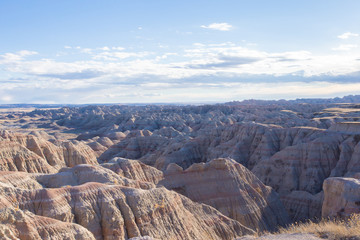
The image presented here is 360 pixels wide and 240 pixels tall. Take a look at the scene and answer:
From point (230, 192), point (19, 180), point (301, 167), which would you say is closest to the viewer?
point (19, 180)

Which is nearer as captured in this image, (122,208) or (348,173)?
(122,208)

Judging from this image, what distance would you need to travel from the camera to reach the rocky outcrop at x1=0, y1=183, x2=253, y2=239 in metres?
20.9

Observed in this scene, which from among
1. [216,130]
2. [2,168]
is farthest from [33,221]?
[216,130]

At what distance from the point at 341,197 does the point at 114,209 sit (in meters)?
17.8

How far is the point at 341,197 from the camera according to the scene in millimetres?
28562

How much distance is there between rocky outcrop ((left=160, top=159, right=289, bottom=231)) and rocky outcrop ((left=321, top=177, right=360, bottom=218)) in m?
6.51

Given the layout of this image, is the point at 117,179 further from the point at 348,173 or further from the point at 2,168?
the point at 348,173

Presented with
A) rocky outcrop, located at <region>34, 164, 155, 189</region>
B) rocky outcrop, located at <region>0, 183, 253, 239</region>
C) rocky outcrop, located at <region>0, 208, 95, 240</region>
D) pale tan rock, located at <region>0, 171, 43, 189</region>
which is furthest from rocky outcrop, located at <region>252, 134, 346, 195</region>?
rocky outcrop, located at <region>0, 208, 95, 240</region>

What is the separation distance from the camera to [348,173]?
45.6m

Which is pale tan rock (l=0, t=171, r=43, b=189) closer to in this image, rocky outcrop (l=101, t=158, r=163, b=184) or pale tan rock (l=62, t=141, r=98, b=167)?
rocky outcrop (l=101, t=158, r=163, b=184)

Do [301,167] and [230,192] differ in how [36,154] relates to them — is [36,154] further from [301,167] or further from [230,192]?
[301,167]

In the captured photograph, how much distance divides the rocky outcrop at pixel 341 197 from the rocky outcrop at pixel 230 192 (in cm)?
651

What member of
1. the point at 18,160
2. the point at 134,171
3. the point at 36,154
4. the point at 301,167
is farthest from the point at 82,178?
the point at 301,167

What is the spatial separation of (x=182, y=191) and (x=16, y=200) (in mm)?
17736
